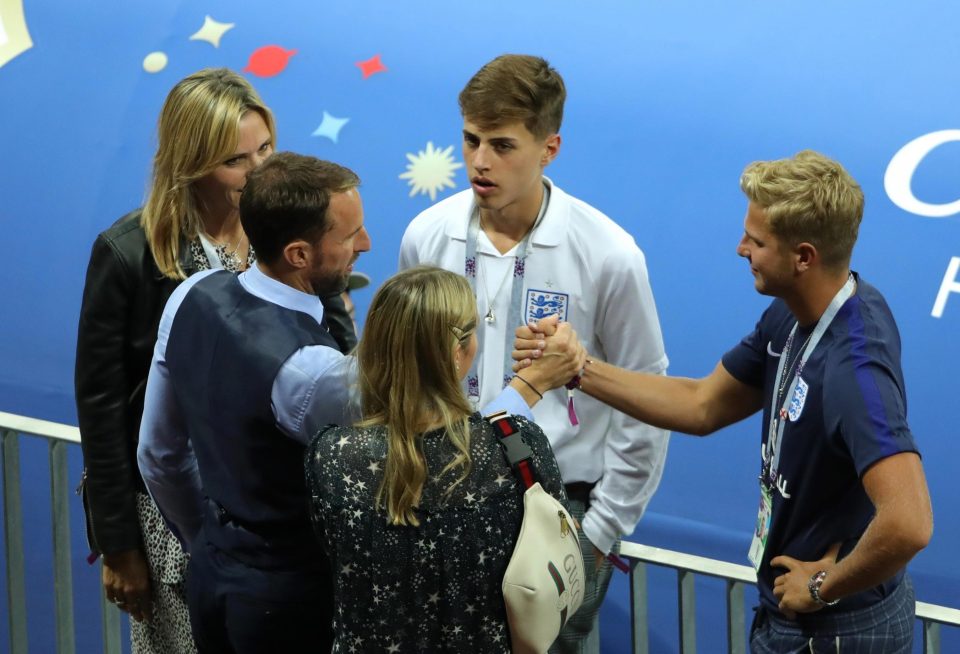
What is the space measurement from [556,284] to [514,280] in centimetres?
9

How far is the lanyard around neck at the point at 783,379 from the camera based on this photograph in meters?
2.25

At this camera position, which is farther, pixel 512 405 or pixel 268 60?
pixel 268 60

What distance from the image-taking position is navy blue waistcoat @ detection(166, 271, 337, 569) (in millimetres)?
2248

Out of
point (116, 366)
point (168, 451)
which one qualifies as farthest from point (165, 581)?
point (116, 366)

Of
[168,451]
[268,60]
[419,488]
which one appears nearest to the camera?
[419,488]

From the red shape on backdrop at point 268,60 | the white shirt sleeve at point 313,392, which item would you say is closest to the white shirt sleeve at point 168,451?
the white shirt sleeve at point 313,392

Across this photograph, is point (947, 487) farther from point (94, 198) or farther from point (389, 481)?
point (94, 198)

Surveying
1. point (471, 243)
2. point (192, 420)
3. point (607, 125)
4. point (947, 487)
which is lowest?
point (947, 487)

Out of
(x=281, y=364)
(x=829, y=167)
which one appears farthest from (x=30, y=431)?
(x=829, y=167)

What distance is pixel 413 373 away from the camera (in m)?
2.05

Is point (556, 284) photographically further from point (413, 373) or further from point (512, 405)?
point (413, 373)

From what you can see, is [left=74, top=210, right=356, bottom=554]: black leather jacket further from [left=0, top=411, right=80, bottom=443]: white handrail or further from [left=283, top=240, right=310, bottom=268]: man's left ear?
[left=0, top=411, right=80, bottom=443]: white handrail

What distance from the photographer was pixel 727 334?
3.01m

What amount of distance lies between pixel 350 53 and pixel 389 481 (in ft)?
6.43
